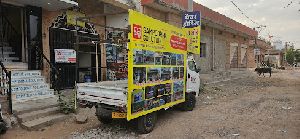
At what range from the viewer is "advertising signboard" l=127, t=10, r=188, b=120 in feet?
21.1

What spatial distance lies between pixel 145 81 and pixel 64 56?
20.1ft

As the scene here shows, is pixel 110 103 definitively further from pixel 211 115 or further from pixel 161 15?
pixel 161 15

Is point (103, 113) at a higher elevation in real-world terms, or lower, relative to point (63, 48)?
lower

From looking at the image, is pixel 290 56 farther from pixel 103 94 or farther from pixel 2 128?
pixel 2 128

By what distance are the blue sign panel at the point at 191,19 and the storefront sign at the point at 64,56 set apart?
5279 mm

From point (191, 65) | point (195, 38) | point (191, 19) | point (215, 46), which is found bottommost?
point (191, 65)

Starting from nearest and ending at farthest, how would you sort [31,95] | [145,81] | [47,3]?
[145,81] → [31,95] → [47,3]

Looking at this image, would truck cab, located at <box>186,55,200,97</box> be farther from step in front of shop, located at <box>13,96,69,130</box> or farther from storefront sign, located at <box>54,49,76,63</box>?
storefront sign, located at <box>54,49,76,63</box>

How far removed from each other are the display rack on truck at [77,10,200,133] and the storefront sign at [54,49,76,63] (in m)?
4.03

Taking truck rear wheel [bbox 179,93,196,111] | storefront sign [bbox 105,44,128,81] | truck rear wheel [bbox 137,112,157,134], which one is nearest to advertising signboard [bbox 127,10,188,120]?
truck rear wheel [bbox 137,112,157,134]

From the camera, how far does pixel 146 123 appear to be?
7152 mm

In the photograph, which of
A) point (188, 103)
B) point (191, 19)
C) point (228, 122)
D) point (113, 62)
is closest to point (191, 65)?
point (188, 103)

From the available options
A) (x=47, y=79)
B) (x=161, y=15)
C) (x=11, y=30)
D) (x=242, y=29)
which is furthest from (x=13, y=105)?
(x=242, y=29)

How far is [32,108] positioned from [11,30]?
567 centimetres
